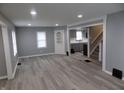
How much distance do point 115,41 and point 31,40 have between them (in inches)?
234

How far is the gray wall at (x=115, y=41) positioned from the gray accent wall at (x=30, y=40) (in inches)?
202

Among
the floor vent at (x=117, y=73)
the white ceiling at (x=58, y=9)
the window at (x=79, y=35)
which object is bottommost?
the floor vent at (x=117, y=73)

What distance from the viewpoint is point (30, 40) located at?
25.1ft

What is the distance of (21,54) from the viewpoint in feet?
24.4

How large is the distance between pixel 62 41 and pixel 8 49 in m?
4.94

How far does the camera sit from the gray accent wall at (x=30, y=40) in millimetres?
7289

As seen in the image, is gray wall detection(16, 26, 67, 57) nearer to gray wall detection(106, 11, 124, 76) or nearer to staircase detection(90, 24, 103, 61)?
staircase detection(90, 24, 103, 61)

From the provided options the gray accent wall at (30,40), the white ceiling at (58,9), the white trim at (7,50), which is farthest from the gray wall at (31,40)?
the white ceiling at (58,9)

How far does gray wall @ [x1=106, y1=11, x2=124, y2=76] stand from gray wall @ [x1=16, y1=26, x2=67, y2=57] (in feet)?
14.7

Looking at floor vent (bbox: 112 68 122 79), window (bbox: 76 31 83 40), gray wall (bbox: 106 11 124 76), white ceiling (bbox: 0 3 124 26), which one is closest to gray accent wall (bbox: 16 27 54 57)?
window (bbox: 76 31 83 40)

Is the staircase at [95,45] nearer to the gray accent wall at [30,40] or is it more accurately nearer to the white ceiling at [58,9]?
the white ceiling at [58,9]

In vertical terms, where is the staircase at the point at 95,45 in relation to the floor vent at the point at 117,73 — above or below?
above

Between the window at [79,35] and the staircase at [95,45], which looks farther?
the window at [79,35]

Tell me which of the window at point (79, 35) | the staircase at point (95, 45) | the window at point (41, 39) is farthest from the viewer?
the window at point (79, 35)
